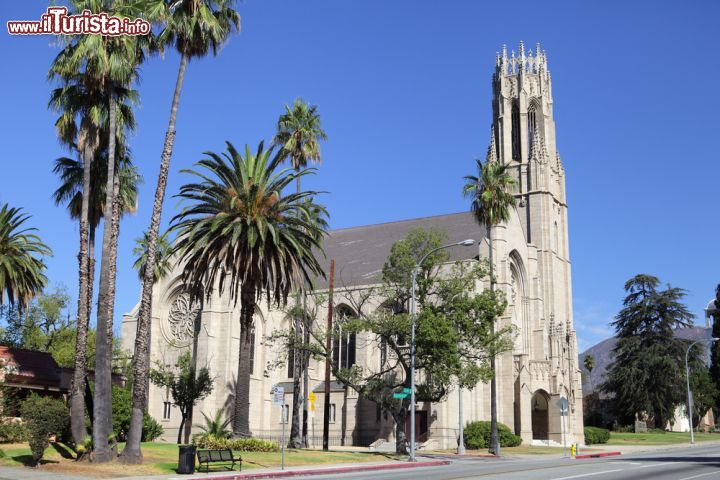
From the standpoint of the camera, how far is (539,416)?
Answer: 61094 mm

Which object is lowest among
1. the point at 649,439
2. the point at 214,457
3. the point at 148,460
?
the point at 649,439

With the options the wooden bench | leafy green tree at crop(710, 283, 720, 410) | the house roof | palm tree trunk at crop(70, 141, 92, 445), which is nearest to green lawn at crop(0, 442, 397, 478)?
the wooden bench

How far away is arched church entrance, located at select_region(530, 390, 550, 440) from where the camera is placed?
6009 cm

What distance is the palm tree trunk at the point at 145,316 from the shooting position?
27.2m

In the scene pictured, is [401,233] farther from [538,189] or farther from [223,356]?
[223,356]

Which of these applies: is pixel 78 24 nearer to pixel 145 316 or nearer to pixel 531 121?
pixel 145 316

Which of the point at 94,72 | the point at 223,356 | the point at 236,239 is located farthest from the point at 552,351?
the point at 94,72

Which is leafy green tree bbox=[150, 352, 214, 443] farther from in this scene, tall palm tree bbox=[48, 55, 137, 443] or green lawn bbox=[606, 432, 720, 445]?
green lawn bbox=[606, 432, 720, 445]

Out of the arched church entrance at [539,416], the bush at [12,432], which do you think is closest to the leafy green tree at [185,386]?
the bush at [12,432]

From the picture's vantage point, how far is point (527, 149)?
7188cm

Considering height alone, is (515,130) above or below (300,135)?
above

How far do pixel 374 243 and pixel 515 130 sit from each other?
18.7 meters

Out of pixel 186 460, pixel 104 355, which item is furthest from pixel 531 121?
pixel 186 460

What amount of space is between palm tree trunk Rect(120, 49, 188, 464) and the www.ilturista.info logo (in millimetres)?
3067
